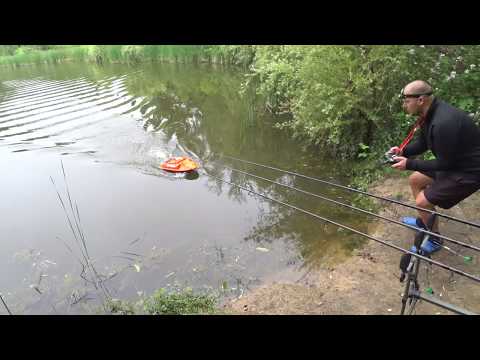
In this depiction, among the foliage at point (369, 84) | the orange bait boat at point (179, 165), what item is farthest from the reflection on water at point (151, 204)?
the foliage at point (369, 84)

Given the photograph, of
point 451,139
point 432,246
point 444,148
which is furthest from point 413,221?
point 451,139

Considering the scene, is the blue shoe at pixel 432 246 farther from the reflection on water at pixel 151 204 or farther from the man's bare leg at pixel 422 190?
the reflection on water at pixel 151 204

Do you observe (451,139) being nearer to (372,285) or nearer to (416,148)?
(416,148)

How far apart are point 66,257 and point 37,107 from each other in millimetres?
14171

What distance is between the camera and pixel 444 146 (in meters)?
4.27

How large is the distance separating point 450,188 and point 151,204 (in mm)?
6650

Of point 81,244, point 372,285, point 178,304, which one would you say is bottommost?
point 81,244

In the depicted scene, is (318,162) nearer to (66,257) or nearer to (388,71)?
(388,71)

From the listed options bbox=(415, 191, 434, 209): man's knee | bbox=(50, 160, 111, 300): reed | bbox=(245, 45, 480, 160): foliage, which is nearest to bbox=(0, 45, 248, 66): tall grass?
bbox=(245, 45, 480, 160): foliage

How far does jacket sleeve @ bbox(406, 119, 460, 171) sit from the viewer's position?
4.16 metres

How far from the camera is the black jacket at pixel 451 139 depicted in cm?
418

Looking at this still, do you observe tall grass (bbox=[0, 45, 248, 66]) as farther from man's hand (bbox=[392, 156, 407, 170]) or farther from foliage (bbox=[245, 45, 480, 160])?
man's hand (bbox=[392, 156, 407, 170])

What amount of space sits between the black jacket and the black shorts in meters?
0.09

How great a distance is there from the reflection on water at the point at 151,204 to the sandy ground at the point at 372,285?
0.44 m
